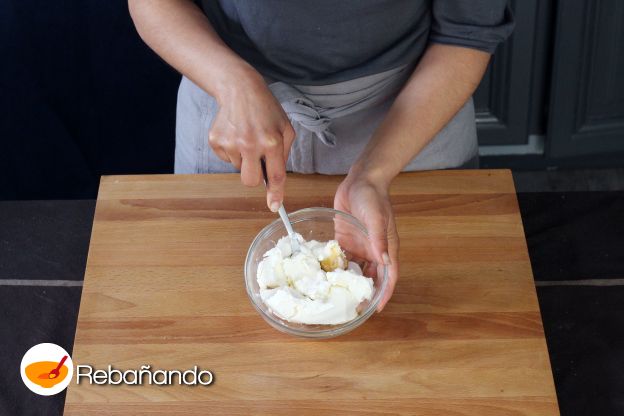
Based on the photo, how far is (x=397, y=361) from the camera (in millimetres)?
1002

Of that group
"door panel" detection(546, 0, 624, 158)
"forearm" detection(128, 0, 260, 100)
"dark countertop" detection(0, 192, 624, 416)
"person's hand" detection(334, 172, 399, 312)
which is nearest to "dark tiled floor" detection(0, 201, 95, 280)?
"dark countertop" detection(0, 192, 624, 416)

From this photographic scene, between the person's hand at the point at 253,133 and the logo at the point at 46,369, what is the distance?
0.43 metres

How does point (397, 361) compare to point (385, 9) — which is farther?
point (385, 9)

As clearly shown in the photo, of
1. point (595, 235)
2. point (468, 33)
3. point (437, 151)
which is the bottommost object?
point (595, 235)

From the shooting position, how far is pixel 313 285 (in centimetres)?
99

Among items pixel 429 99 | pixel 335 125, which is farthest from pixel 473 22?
pixel 335 125

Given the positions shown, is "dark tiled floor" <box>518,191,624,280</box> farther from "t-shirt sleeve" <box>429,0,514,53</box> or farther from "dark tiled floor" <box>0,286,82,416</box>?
"dark tiled floor" <box>0,286,82,416</box>

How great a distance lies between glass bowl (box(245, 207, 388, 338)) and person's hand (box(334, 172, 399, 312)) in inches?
0.5

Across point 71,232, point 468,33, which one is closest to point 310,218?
point 468,33

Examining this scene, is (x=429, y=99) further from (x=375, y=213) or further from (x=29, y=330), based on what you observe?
(x=29, y=330)

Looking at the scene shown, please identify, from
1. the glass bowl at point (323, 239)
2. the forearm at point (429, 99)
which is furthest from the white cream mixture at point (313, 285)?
the forearm at point (429, 99)

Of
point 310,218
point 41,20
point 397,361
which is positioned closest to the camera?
point 397,361

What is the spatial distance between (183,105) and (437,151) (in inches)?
17.8

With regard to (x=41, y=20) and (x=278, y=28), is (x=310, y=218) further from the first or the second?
(x=41, y=20)
